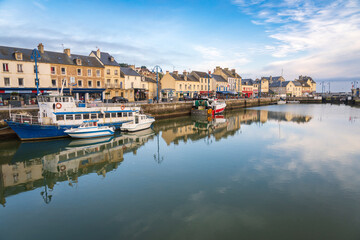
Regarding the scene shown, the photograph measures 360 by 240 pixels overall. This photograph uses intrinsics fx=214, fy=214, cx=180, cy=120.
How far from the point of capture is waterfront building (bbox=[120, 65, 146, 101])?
163ft

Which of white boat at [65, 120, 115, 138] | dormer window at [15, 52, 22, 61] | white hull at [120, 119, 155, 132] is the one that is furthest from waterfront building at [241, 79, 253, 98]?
dormer window at [15, 52, 22, 61]

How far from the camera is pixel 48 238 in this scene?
25.6 ft

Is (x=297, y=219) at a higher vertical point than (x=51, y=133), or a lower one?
lower

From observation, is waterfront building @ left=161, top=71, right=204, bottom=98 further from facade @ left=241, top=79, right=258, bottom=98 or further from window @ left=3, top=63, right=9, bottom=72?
window @ left=3, top=63, right=9, bottom=72

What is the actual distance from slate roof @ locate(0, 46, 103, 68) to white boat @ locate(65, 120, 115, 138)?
1950cm

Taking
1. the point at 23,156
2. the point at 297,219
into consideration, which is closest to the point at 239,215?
the point at 297,219

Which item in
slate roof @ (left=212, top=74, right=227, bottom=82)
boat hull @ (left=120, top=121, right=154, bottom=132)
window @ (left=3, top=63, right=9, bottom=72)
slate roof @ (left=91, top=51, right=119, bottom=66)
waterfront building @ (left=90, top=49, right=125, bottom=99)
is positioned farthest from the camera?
slate roof @ (left=212, top=74, right=227, bottom=82)

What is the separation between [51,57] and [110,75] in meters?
11.3

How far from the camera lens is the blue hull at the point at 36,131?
20.8 meters

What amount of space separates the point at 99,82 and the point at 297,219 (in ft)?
135

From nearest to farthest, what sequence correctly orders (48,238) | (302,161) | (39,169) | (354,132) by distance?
Result: 1. (48,238)
2. (39,169)
3. (302,161)
4. (354,132)

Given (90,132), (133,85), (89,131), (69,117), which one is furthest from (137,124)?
(133,85)

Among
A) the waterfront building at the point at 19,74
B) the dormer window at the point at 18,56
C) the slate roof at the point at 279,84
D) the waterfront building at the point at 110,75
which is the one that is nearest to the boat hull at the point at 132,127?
the waterfront building at the point at 19,74

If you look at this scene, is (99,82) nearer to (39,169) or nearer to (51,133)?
(51,133)
